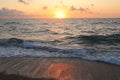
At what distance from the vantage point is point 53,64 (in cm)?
888

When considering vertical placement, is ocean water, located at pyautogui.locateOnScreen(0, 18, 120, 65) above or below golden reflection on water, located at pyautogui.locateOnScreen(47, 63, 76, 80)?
below

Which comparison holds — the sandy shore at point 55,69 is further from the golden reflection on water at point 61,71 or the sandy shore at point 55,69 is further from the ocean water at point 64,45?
the ocean water at point 64,45

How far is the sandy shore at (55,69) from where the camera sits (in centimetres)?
Result: 715

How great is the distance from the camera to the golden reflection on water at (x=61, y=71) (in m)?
7.20

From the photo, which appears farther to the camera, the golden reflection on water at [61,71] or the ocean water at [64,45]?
the ocean water at [64,45]

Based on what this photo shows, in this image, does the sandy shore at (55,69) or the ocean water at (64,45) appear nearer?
the sandy shore at (55,69)

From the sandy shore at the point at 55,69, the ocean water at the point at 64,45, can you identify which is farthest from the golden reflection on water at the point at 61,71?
the ocean water at the point at 64,45

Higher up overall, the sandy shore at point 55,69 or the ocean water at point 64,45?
the sandy shore at point 55,69

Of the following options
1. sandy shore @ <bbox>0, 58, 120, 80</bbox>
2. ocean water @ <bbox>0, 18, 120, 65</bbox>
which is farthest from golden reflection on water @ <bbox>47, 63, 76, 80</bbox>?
ocean water @ <bbox>0, 18, 120, 65</bbox>

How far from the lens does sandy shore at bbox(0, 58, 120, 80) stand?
7148mm

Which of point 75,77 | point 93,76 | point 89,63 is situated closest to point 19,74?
point 75,77

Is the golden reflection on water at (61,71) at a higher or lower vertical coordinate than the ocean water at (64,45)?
higher

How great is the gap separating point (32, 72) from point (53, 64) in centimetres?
147

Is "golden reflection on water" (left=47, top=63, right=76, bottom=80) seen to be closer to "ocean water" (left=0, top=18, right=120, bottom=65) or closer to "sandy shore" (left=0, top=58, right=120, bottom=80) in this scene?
"sandy shore" (left=0, top=58, right=120, bottom=80)
